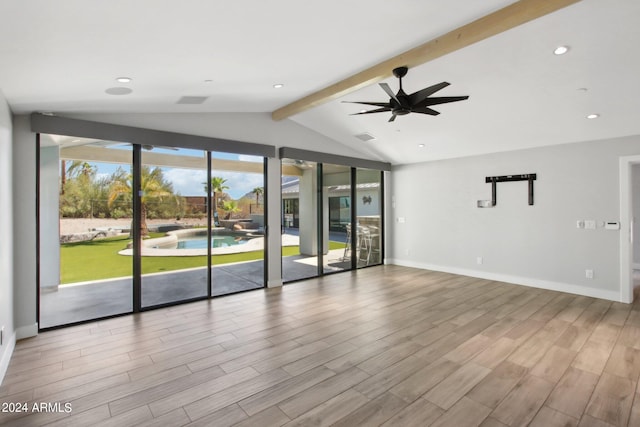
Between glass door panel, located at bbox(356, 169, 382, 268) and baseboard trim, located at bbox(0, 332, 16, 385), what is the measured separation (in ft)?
19.5

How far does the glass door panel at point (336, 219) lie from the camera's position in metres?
6.98

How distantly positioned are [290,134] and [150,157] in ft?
8.15

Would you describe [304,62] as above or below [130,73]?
above

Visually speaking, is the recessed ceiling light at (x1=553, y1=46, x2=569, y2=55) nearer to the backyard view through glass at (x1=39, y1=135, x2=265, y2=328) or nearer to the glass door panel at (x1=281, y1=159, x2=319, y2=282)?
the glass door panel at (x1=281, y1=159, x2=319, y2=282)

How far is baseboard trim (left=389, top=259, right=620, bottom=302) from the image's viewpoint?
5108mm

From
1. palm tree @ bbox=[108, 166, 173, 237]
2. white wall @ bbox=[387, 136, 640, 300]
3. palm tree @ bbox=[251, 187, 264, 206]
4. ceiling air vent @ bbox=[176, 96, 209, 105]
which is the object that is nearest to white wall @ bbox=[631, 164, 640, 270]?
white wall @ bbox=[387, 136, 640, 300]

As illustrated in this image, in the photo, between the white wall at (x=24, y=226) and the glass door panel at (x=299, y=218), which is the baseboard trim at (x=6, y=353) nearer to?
the white wall at (x=24, y=226)

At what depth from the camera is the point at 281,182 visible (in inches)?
A: 233

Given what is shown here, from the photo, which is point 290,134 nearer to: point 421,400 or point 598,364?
point 421,400

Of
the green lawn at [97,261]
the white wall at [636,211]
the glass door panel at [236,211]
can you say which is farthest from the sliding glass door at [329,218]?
the white wall at [636,211]

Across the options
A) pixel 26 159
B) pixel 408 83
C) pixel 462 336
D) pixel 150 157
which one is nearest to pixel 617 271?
pixel 462 336

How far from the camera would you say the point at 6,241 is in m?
3.16

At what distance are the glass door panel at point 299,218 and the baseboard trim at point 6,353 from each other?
12.5 feet

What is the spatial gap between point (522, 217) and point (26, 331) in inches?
297
